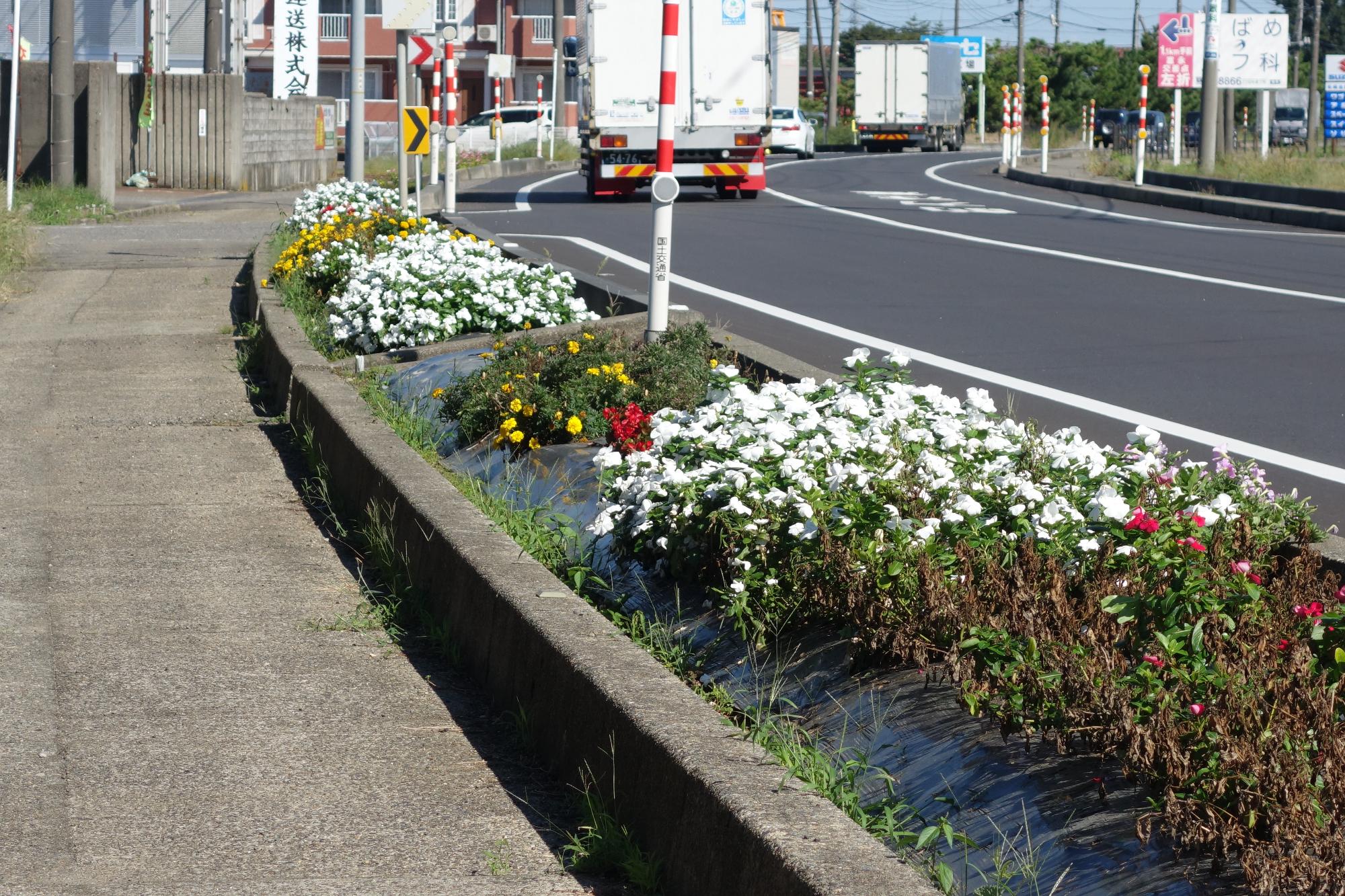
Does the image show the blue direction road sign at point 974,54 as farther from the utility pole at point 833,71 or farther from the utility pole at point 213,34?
the utility pole at point 213,34

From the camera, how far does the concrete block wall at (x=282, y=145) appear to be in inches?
1360

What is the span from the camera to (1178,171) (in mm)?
29547

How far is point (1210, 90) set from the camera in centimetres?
2933

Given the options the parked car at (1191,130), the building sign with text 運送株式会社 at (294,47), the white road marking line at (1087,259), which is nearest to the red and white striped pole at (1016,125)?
the white road marking line at (1087,259)

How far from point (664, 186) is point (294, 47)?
34.7 meters

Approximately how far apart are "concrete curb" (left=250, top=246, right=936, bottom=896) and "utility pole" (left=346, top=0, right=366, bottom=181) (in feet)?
43.6

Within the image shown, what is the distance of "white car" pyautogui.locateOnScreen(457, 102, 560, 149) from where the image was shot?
51.9 meters

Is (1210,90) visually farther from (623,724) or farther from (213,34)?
(623,724)

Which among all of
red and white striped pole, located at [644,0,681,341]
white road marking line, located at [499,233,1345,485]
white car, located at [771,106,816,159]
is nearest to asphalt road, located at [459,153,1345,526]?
white road marking line, located at [499,233,1345,485]

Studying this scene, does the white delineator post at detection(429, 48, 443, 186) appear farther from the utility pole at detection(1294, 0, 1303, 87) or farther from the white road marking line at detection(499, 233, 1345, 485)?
the utility pole at detection(1294, 0, 1303, 87)

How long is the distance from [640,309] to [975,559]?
5.81 m

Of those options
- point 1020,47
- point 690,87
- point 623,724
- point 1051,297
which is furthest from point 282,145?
point 1020,47

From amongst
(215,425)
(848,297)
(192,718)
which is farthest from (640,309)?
(192,718)

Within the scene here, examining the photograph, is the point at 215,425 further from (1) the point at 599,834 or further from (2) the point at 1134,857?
(2) the point at 1134,857
